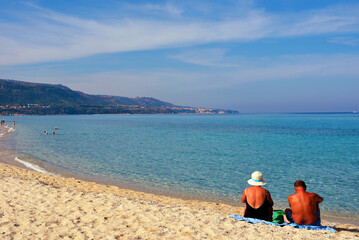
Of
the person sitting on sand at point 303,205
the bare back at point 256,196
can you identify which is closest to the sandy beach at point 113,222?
the person sitting on sand at point 303,205

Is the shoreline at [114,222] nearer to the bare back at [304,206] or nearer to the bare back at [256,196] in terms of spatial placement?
the bare back at [304,206]

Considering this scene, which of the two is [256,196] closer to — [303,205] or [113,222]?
[303,205]

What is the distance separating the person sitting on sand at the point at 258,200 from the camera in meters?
7.54

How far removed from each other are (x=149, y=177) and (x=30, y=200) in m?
9.25

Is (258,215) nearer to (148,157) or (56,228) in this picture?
(56,228)

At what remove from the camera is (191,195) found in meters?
14.4

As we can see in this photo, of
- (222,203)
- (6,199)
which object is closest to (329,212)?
(222,203)

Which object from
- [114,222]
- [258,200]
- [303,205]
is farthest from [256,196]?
[114,222]

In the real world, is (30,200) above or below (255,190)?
below

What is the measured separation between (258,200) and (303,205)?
3.54ft

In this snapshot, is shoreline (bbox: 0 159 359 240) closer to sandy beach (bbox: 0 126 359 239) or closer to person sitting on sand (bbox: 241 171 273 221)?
sandy beach (bbox: 0 126 359 239)

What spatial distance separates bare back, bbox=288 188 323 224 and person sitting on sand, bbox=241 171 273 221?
1.90 feet

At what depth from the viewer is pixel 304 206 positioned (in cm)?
730

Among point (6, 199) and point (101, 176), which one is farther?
point (101, 176)
